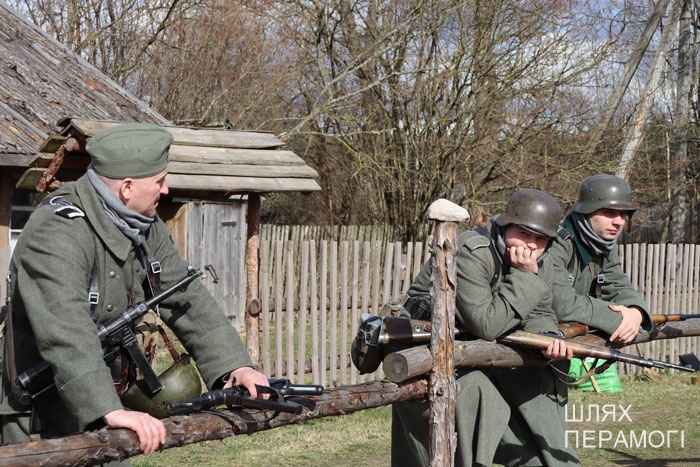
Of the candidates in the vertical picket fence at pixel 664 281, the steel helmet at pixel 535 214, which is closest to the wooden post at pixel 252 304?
the steel helmet at pixel 535 214

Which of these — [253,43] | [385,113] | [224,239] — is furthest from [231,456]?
[253,43]

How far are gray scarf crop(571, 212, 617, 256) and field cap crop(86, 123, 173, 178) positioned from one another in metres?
2.87

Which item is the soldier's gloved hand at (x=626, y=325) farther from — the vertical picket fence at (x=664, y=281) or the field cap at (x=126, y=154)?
the vertical picket fence at (x=664, y=281)

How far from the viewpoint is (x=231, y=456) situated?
23.1ft

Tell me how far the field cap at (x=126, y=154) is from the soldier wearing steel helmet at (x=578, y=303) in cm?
248

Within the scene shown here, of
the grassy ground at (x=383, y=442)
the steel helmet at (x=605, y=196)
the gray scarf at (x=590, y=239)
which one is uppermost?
the steel helmet at (x=605, y=196)

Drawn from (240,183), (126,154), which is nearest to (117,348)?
(126,154)

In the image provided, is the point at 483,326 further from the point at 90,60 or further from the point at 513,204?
the point at 90,60

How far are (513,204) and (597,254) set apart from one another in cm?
107

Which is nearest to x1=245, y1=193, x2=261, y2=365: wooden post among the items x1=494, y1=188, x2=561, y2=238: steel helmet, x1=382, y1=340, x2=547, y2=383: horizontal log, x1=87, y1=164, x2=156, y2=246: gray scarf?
x1=382, y1=340, x2=547, y2=383: horizontal log

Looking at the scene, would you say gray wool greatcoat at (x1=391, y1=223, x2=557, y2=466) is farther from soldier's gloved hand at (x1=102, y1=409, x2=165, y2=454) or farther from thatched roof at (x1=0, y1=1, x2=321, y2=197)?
thatched roof at (x1=0, y1=1, x2=321, y2=197)

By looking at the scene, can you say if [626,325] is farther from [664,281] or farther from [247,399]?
[664,281]

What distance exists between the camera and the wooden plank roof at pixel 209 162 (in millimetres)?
8070

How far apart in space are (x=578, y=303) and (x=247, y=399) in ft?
8.11
